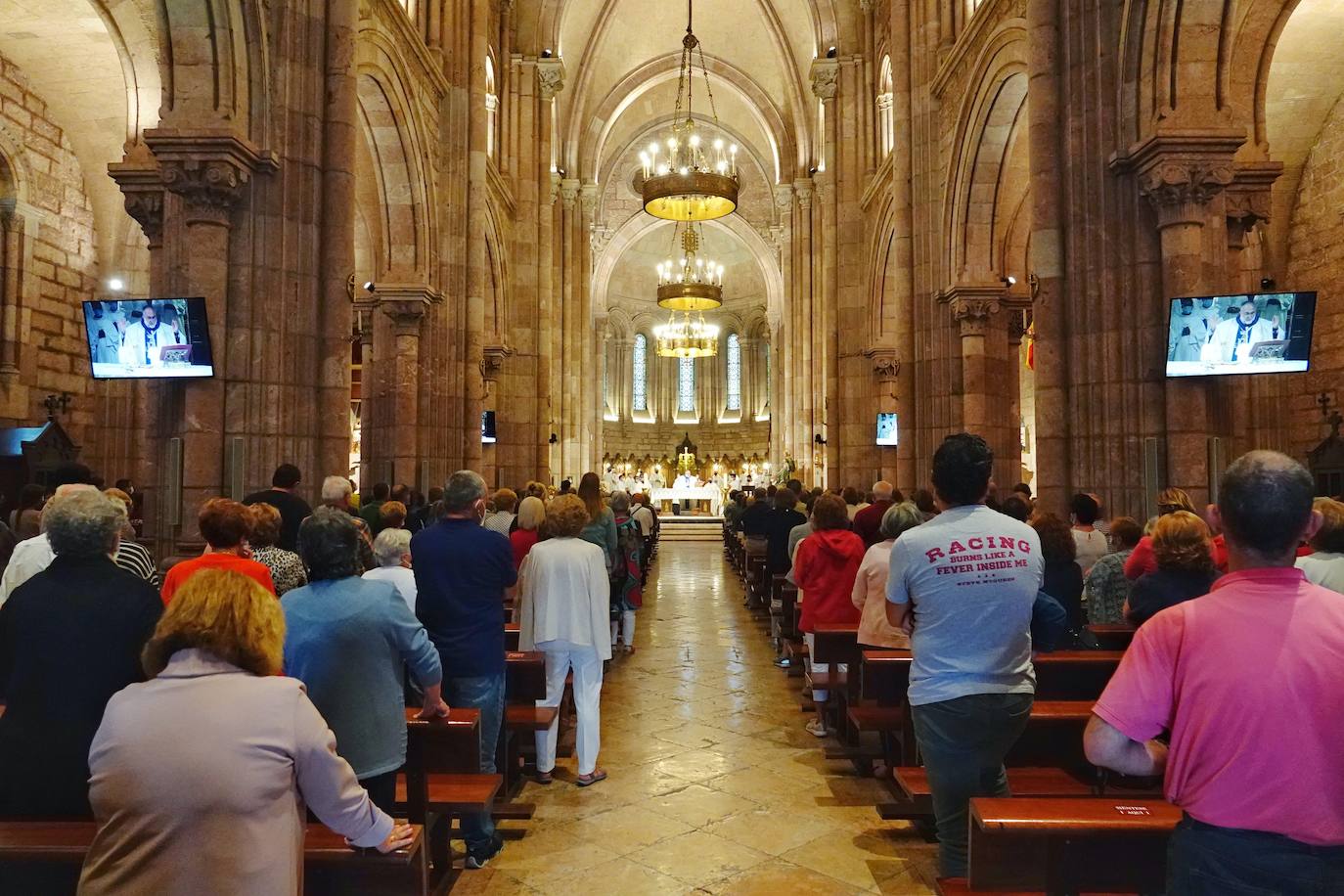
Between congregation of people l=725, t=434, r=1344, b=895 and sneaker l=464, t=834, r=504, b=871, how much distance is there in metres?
2.14

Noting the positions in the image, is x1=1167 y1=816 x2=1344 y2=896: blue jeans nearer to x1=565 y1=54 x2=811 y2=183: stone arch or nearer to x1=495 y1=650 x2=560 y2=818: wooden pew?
x1=495 y1=650 x2=560 y2=818: wooden pew

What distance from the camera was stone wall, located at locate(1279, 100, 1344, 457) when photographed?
604 inches

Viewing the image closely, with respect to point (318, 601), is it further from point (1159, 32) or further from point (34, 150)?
point (34, 150)

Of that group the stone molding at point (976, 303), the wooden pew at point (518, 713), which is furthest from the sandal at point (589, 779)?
the stone molding at point (976, 303)

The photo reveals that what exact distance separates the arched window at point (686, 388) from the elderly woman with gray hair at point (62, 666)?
4409cm

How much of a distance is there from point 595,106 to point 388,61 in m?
20.6

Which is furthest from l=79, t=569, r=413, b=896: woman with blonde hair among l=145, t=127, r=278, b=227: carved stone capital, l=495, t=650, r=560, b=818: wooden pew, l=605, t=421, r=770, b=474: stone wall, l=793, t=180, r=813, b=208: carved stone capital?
l=605, t=421, r=770, b=474: stone wall

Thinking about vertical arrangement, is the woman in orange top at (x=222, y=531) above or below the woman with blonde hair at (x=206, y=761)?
above

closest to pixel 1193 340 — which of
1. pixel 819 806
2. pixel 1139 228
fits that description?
pixel 1139 228

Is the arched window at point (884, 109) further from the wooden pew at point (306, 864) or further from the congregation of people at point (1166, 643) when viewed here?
the wooden pew at point (306, 864)

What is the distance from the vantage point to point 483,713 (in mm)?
4715

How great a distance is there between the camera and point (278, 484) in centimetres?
643

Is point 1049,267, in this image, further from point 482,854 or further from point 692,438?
point 692,438

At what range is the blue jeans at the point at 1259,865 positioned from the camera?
1.85 metres
